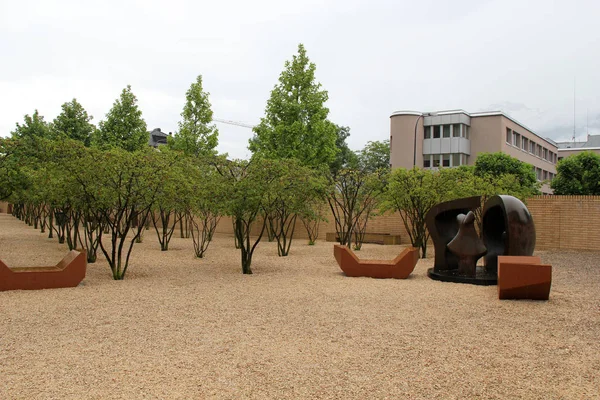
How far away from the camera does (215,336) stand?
6.09 meters

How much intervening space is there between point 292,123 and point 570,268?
1384cm

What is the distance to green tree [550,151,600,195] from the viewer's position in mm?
30688

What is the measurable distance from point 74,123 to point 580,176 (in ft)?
104

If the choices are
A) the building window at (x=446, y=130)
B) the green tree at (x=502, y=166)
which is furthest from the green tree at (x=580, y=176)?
the building window at (x=446, y=130)

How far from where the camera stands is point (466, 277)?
35.0 feet

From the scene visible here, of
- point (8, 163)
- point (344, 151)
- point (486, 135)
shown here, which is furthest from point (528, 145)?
point (8, 163)

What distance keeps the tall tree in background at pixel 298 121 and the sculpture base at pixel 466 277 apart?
12727 mm

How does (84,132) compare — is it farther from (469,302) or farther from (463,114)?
(463,114)

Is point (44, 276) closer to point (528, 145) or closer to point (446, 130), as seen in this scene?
point (446, 130)

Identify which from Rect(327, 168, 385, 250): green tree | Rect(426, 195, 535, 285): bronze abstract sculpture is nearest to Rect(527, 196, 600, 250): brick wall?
Rect(327, 168, 385, 250): green tree

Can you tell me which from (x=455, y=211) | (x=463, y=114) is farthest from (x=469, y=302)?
(x=463, y=114)

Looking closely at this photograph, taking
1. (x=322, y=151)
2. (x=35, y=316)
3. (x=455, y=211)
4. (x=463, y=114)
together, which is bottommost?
(x=35, y=316)

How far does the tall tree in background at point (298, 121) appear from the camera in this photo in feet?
76.3

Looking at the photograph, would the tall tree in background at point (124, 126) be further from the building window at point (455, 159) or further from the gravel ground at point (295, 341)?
the building window at point (455, 159)
